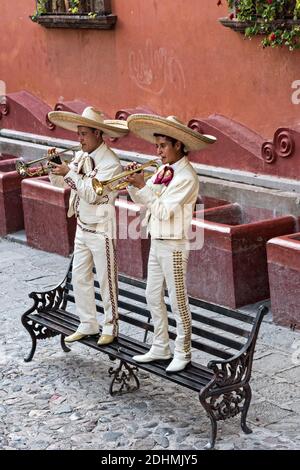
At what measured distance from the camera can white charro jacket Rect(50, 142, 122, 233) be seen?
297 inches

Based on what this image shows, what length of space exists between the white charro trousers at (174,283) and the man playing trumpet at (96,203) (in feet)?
1.89

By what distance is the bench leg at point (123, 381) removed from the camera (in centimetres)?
757

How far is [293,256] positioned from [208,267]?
108 cm

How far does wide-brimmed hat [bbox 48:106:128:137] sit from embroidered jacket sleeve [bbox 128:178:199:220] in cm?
78

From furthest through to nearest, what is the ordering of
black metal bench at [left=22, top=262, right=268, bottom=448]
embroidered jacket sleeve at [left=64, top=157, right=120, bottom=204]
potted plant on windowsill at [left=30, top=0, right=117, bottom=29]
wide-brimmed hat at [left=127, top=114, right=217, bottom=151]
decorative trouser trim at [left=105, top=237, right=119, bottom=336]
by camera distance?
potted plant on windowsill at [left=30, top=0, right=117, bottom=29]
decorative trouser trim at [left=105, top=237, right=119, bottom=336]
embroidered jacket sleeve at [left=64, top=157, right=120, bottom=204]
wide-brimmed hat at [left=127, top=114, right=217, bottom=151]
black metal bench at [left=22, top=262, right=268, bottom=448]

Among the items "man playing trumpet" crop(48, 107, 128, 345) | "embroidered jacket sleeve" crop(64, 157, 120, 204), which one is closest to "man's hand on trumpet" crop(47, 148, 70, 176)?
"man playing trumpet" crop(48, 107, 128, 345)

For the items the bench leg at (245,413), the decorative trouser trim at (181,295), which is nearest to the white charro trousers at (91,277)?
the decorative trouser trim at (181,295)

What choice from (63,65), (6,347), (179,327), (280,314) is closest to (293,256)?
(280,314)

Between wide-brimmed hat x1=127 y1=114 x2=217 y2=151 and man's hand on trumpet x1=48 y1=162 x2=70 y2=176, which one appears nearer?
wide-brimmed hat x1=127 y1=114 x2=217 y2=151

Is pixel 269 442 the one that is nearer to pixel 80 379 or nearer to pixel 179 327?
pixel 179 327

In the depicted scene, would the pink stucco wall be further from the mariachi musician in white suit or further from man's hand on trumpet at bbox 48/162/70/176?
the mariachi musician in white suit

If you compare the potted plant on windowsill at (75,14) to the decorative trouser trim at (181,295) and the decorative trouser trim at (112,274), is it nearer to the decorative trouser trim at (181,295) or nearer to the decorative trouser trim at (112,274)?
the decorative trouser trim at (112,274)

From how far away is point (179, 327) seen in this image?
7.08m

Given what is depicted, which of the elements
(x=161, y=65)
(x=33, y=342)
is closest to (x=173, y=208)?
(x=33, y=342)
